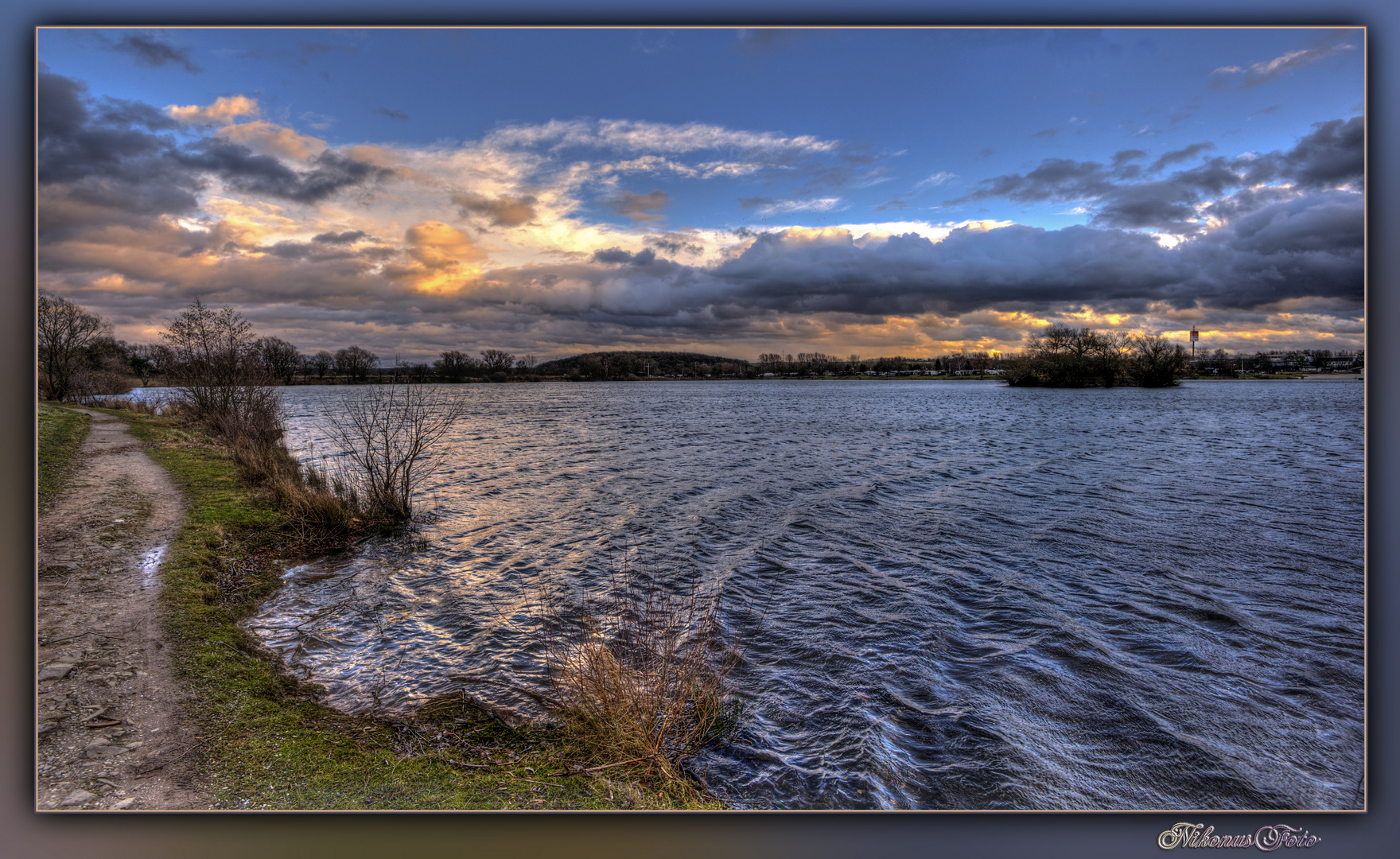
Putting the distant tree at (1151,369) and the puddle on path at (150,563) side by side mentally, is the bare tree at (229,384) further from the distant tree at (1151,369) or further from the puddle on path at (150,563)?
the distant tree at (1151,369)

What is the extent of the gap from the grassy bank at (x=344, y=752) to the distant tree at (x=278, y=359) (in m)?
10.2

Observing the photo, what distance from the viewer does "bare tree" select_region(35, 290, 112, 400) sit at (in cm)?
420

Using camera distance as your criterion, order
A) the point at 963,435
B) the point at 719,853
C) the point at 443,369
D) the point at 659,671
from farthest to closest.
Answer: the point at 963,435 → the point at 443,369 → the point at 659,671 → the point at 719,853

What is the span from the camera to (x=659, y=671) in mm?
5035

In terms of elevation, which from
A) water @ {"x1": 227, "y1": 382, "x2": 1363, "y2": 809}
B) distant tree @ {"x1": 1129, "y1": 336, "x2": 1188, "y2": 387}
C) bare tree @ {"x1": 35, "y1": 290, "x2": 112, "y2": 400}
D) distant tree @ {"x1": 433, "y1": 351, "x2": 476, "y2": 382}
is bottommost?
water @ {"x1": 227, "y1": 382, "x2": 1363, "y2": 809}

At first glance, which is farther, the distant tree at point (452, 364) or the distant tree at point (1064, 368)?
the distant tree at point (1064, 368)

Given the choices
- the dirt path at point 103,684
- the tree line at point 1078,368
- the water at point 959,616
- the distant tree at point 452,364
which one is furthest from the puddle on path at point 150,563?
the tree line at point 1078,368

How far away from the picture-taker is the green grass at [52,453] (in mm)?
4660

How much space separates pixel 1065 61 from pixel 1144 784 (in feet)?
18.9

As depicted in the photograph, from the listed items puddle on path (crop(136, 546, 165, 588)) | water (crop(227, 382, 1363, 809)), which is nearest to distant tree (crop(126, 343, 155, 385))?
puddle on path (crop(136, 546, 165, 588))

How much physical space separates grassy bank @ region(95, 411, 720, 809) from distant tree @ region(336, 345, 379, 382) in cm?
527

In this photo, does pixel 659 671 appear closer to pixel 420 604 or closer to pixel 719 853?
pixel 719 853

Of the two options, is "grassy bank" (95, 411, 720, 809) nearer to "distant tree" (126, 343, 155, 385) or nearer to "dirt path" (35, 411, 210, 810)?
"dirt path" (35, 411, 210, 810)

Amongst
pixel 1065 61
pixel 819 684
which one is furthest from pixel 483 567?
pixel 1065 61
